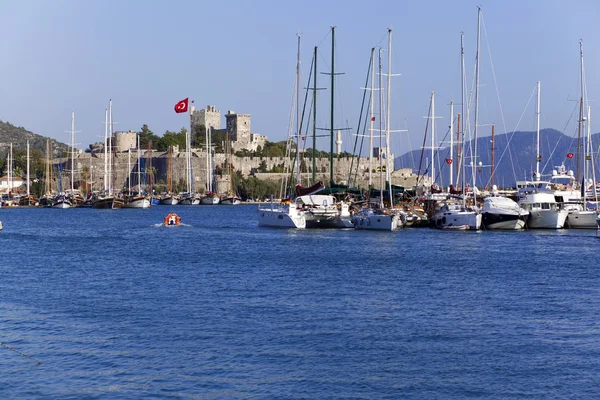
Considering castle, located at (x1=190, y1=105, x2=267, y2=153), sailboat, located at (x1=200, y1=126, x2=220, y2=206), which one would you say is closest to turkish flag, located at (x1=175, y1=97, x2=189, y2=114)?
sailboat, located at (x1=200, y1=126, x2=220, y2=206)

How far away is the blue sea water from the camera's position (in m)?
13.2

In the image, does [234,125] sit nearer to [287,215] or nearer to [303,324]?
[287,215]

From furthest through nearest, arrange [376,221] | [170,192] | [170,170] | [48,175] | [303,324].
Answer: [170,170], [48,175], [170,192], [376,221], [303,324]

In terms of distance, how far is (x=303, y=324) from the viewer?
17.2 metres

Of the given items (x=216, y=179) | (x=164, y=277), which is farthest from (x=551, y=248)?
(x=216, y=179)

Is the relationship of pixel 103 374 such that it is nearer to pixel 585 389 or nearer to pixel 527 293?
pixel 585 389

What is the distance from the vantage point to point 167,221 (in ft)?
165

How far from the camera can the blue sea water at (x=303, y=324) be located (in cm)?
1320

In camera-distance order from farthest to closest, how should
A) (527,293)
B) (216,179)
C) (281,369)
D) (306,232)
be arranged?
(216,179), (306,232), (527,293), (281,369)

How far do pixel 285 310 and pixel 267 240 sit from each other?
18578 mm

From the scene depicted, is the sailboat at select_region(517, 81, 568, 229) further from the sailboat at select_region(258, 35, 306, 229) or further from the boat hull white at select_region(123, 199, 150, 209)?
the boat hull white at select_region(123, 199, 150, 209)

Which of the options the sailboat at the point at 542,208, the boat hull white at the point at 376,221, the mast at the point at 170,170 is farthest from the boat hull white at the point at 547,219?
the mast at the point at 170,170

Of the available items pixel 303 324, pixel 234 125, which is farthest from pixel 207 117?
pixel 303 324

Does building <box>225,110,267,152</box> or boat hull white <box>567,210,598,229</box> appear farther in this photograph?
building <box>225,110,267,152</box>
